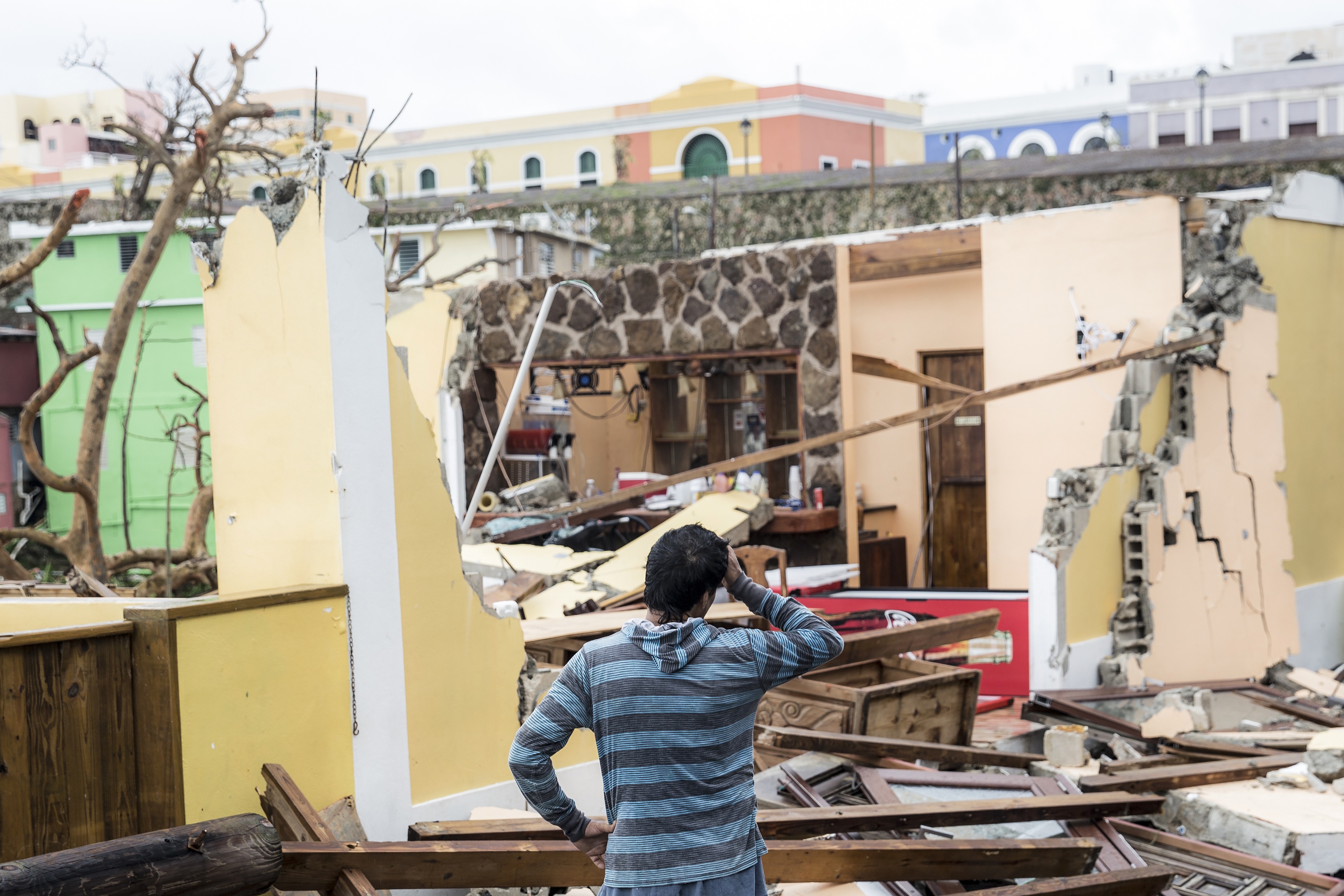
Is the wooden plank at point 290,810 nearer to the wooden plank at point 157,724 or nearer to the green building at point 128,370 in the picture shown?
the wooden plank at point 157,724

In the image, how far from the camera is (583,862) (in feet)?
→ 13.0

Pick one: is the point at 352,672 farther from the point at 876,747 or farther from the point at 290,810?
the point at 876,747

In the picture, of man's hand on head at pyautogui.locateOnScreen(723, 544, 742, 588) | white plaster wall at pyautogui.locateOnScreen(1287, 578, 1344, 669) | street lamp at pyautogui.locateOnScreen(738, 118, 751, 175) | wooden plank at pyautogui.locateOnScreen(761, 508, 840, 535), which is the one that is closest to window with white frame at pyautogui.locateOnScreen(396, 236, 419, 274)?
wooden plank at pyautogui.locateOnScreen(761, 508, 840, 535)

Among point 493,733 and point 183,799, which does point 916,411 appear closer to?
point 493,733

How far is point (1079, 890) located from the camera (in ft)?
15.6

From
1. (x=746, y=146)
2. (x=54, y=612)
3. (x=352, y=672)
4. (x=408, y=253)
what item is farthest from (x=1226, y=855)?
(x=746, y=146)

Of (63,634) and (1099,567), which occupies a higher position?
(63,634)

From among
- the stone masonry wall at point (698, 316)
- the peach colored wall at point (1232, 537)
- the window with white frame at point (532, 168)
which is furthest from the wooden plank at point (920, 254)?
the window with white frame at point (532, 168)

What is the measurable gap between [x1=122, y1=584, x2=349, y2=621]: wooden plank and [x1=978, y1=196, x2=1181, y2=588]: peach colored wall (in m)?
7.44

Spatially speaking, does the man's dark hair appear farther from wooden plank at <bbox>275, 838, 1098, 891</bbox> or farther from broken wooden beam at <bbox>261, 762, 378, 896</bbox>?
broken wooden beam at <bbox>261, 762, 378, 896</bbox>

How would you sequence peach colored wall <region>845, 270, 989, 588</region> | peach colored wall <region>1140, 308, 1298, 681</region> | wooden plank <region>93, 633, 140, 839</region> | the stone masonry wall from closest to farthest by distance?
1. wooden plank <region>93, 633, 140, 839</region>
2. peach colored wall <region>1140, 308, 1298, 681</region>
3. the stone masonry wall
4. peach colored wall <region>845, 270, 989, 588</region>

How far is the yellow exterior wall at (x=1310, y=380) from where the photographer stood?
35.0 feet

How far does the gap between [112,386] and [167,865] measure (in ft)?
27.1

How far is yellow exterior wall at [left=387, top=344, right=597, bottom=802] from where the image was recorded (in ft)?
15.6
